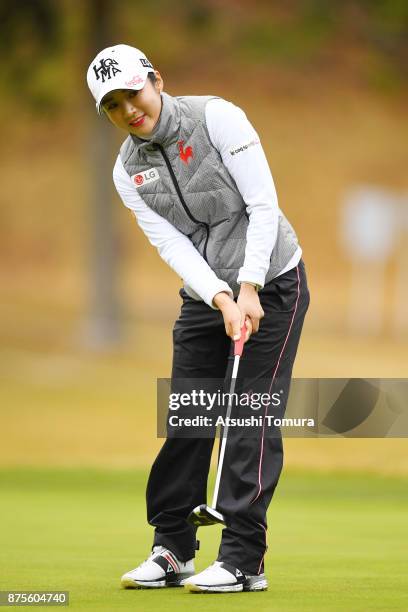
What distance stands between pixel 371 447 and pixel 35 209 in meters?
21.4

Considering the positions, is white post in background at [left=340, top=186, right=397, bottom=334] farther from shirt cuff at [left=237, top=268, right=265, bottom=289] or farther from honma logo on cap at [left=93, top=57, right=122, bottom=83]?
honma logo on cap at [left=93, top=57, right=122, bottom=83]

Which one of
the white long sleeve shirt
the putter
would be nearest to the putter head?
the putter

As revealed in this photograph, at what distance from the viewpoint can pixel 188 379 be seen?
4.14 m

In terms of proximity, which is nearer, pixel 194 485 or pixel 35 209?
pixel 194 485

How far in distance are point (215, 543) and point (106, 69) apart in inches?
81.7

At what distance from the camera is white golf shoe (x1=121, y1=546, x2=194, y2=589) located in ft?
12.9

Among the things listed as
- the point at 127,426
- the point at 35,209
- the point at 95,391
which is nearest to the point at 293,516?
the point at 127,426

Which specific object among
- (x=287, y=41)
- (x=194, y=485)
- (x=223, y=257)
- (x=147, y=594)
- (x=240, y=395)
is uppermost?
(x=287, y=41)

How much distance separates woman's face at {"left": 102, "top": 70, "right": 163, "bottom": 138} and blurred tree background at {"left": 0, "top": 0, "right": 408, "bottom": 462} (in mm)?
6790

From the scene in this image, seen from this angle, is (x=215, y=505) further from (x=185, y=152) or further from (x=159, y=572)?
(x=185, y=152)

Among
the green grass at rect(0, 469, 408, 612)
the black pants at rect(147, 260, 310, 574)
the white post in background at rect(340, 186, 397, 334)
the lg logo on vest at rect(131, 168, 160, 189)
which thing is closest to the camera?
the green grass at rect(0, 469, 408, 612)

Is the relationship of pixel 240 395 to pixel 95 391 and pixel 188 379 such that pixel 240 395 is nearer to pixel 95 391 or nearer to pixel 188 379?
pixel 188 379

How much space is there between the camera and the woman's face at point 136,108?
153 inches

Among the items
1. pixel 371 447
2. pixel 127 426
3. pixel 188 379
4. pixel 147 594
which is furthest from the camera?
pixel 127 426
